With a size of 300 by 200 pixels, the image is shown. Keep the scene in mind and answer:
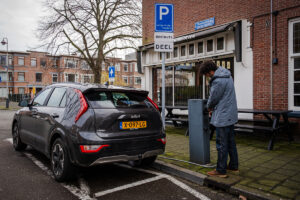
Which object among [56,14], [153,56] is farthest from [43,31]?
[153,56]

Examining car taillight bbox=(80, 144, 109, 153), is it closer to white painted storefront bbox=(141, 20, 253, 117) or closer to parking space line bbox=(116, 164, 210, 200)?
parking space line bbox=(116, 164, 210, 200)

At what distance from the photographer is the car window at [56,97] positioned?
4.55 meters

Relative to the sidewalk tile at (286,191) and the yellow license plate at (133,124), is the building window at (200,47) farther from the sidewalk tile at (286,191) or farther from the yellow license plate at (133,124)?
the sidewalk tile at (286,191)

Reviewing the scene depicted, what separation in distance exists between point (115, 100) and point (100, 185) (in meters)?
1.37

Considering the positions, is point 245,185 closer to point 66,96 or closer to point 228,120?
point 228,120

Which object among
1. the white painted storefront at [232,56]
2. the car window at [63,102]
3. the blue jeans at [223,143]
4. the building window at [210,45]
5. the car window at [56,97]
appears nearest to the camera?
the blue jeans at [223,143]

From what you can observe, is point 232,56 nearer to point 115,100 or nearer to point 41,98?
point 115,100

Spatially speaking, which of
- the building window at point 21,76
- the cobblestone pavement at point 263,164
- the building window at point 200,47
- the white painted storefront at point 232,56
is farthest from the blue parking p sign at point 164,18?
the building window at point 21,76

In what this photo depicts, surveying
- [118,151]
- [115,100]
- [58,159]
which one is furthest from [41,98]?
[118,151]

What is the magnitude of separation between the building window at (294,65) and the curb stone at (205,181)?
444 centimetres

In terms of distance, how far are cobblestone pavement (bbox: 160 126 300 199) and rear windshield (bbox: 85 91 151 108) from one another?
1.48m

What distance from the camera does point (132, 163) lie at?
202 inches

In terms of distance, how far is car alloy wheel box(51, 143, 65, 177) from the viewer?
4027mm

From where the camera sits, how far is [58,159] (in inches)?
161
